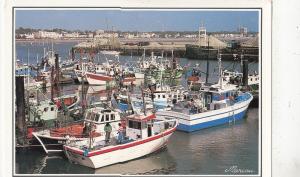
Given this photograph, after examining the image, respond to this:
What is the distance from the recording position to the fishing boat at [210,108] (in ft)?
8.96

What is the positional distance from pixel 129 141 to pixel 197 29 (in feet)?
2.32

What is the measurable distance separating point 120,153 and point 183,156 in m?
0.34

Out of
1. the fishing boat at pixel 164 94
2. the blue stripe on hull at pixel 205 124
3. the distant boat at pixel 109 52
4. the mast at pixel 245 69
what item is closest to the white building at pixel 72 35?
the distant boat at pixel 109 52

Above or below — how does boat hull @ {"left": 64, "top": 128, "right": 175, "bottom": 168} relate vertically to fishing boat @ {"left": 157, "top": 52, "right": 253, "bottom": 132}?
below

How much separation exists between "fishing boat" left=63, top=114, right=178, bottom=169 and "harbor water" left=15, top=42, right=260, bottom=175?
0.11ft

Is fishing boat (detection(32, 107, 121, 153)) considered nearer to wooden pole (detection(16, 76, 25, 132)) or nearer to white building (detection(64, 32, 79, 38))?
wooden pole (detection(16, 76, 25, 132))

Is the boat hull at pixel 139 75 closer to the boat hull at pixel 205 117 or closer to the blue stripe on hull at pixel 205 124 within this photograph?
the boat hull at pixel 205 117

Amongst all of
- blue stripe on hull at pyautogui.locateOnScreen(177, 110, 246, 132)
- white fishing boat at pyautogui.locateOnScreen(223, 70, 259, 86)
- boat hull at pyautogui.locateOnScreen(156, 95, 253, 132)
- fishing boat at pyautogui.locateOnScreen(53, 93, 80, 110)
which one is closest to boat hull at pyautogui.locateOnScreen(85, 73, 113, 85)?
fishing boat at pyautogui.locateOnScreen(53, 93, 80, 110)

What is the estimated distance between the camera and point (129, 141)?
Result: 2684mm

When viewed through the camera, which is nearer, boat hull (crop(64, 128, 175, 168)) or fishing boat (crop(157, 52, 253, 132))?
boat hull (crop(64, 128, 175, 168))

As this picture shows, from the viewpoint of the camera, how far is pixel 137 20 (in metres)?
2.63

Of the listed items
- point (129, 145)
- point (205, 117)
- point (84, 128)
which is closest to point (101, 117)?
point (84, 128)

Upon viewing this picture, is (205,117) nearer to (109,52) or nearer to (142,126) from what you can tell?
(142,126)

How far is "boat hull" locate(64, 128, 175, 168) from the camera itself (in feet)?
8.62
